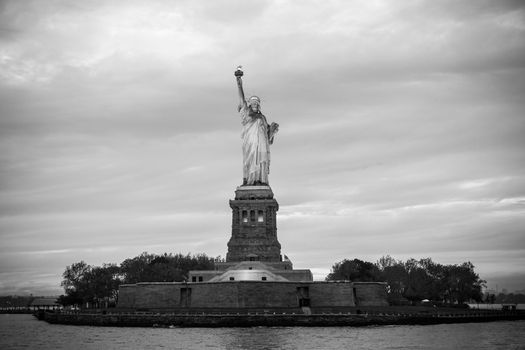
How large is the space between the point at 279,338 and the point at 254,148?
91.0ft

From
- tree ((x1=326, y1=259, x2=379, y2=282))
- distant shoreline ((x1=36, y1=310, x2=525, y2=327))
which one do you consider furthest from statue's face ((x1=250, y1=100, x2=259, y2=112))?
tree ((x1=326, y1=259, x2=379, y2=282))

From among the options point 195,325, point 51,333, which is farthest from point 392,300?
point 51,333

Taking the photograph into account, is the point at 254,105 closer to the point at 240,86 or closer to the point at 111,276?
the point at 240,86

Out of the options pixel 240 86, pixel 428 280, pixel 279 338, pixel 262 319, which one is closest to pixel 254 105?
pixel 240 86

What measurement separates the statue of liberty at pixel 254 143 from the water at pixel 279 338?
817 inches

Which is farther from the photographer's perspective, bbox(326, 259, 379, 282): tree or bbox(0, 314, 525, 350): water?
bbox(326, 259, 379, 282): tree

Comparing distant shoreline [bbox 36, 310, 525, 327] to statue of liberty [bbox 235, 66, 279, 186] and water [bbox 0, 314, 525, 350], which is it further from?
statue of liberty [bbox 235, 66, 279, 186]

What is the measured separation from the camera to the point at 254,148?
69.8 metres

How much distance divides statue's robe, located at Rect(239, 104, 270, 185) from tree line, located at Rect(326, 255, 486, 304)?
27782mm

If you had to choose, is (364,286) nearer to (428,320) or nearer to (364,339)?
(428,320)

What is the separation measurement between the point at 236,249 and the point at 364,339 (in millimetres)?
23240

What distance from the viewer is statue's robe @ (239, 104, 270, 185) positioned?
69.8 m

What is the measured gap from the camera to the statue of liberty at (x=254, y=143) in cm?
6969

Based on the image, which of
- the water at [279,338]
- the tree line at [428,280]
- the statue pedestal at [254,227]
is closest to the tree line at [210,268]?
the tree line at [428,280]
